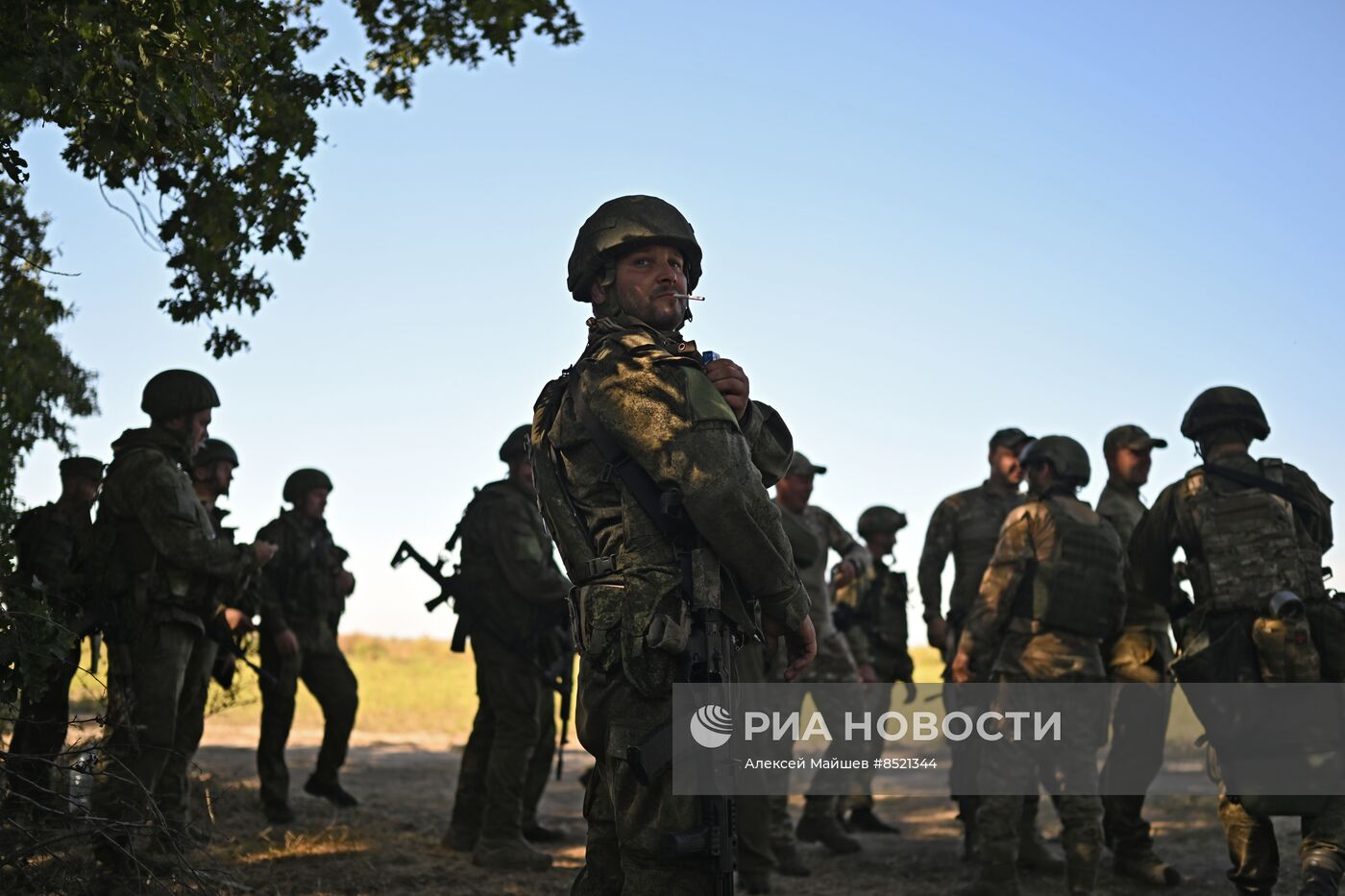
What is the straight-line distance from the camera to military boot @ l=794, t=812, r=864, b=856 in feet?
33.9

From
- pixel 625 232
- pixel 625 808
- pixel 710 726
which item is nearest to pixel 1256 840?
pixel 710 726

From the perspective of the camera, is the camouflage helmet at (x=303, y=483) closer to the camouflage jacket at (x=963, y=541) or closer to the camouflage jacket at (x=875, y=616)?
the camouflage jacket at (x=875, y=616)

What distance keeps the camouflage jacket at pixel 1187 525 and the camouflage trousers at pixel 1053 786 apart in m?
0.90

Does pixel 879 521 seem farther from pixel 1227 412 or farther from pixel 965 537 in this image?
pixel 1227 412

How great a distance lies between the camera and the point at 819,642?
1048 cm

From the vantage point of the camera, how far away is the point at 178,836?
5.57 meters

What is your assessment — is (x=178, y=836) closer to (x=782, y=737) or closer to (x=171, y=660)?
(x=171, y=660)

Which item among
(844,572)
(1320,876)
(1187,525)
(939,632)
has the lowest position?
(1320,876)

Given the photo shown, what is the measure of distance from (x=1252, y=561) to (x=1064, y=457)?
155 centimetres

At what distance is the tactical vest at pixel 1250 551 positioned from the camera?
740 cm

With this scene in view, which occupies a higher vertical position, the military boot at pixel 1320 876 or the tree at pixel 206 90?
the tree at pixel 206 90

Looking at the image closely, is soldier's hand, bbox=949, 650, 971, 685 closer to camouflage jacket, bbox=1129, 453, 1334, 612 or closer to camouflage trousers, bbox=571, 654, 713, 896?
camouflage jacket, bbox=1129, 453, 1334, 612

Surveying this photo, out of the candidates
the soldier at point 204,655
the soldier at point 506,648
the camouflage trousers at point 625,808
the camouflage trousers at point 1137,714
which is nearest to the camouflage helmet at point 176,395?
the soldier at point 204,655

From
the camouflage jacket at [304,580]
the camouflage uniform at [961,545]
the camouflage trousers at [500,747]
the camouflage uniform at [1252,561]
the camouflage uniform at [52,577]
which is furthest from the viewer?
the camouflage jacket at [304,580]
